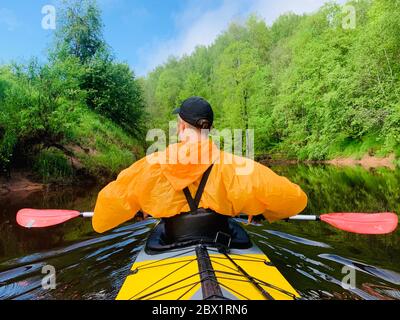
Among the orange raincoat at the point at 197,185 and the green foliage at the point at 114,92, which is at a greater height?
the green foliage at the point at 114,92

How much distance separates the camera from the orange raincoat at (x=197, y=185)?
244 centimetres

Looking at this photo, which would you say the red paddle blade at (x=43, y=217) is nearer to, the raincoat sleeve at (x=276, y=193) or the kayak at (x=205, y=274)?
the kayak at (x=205, y=274)

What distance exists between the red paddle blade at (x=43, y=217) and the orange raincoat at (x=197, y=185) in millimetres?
1511

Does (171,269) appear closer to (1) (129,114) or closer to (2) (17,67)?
(2) (17,67)

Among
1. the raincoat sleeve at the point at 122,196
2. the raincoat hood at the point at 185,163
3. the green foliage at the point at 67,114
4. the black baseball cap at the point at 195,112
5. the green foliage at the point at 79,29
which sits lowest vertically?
the raincoat sleeve at the point at 122,196

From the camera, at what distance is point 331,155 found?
2183 cm

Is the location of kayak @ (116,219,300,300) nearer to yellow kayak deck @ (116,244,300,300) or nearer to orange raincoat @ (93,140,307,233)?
yellow kayak deck @ (116,244,300,300)

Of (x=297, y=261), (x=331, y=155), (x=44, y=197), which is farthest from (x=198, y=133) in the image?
(x=331, y=155)

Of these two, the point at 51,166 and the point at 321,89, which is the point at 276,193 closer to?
the point at 51,166

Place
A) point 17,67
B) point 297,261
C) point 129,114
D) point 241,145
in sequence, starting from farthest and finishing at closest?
point 241,145 < point 129,114 < point 17,67 < point 297,261

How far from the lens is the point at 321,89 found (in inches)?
884

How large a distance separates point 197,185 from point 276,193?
0.54 m

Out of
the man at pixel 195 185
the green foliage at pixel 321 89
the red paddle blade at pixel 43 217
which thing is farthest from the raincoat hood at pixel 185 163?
the green foliage at pixel 321 89

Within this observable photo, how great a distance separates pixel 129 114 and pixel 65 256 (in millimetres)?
19764
